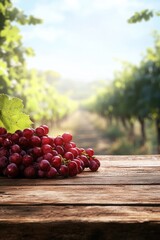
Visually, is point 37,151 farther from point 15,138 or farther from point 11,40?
point 11,40

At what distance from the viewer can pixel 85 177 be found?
5.83 ft

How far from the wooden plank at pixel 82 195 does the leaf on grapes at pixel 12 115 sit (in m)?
0.59

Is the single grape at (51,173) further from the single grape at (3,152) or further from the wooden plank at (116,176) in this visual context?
the single grape at (3,152)

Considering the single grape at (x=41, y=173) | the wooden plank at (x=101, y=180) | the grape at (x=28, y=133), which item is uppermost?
the grape at (x=28, y=133)

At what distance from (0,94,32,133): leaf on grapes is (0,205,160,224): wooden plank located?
2.79ft

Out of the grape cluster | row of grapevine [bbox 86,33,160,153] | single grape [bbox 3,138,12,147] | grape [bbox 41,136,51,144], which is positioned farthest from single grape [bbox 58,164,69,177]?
row of grapevine [bbox 86,33,160,153]

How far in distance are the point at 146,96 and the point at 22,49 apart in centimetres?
735

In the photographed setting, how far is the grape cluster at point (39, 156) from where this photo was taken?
179cm

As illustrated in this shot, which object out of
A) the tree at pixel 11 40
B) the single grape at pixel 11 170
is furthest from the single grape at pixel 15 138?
the tree at pixel 11 40

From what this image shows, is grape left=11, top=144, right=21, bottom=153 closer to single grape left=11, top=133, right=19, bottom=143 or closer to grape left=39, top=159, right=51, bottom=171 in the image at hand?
single grape left=11, top=133, right=19, bottom=143

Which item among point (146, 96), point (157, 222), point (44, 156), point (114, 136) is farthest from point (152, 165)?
point (114, 136)

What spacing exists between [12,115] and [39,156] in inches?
11.4

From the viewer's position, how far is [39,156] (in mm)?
1928
